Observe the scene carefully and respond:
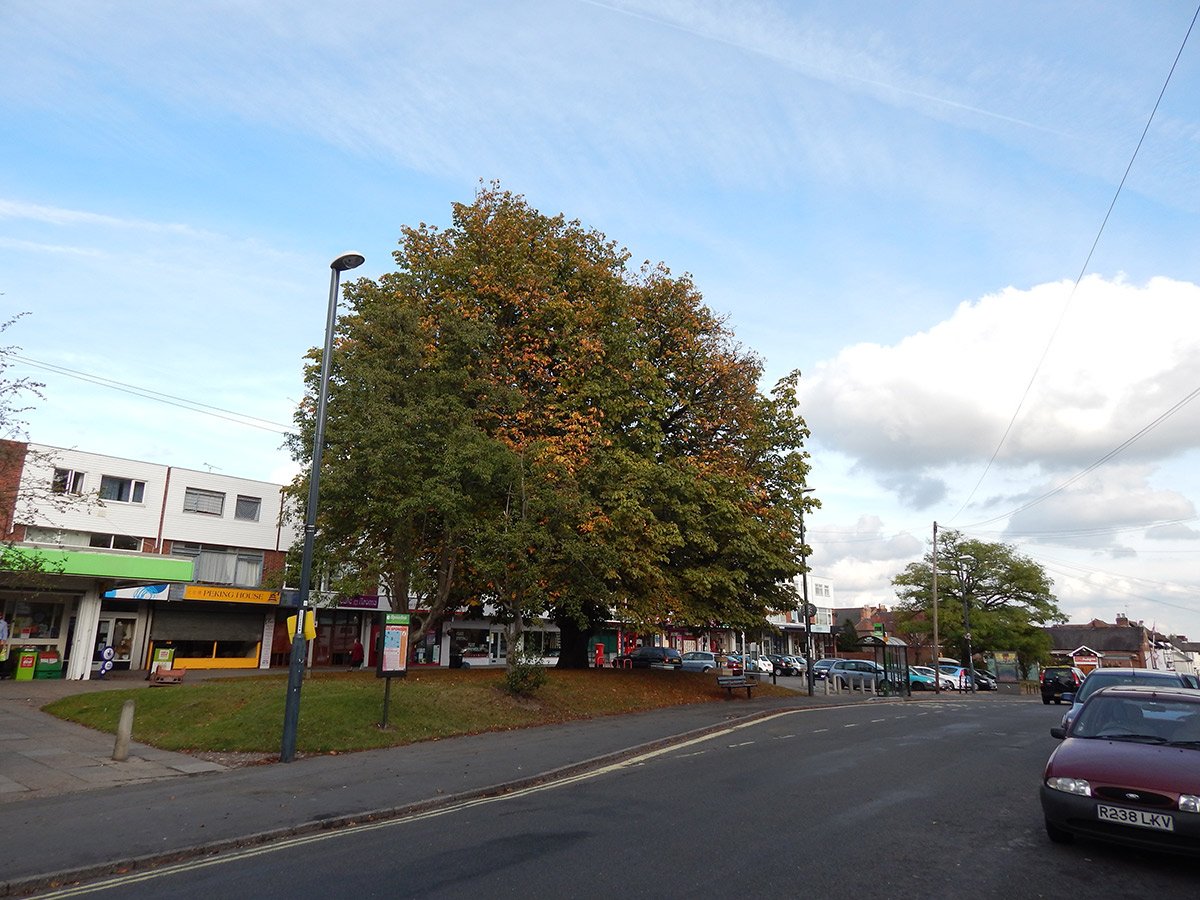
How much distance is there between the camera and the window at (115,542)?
33.8m

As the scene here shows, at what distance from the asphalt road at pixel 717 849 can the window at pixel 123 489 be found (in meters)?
31.4

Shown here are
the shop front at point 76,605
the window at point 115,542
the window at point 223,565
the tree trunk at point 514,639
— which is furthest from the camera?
the window at point 223,565

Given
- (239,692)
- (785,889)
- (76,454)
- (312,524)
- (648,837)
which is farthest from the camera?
(76,454)

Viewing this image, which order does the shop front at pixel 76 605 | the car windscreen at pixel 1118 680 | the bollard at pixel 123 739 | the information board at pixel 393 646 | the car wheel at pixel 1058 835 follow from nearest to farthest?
1. the car wheel at pixel 1058 835
2. the bollard at pixel 123 739
3. the car windscreen at pixel 1118 680
4. the information board at pixel 393 646
5. the shop front at pixel 76 605

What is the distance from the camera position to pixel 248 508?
129 ft

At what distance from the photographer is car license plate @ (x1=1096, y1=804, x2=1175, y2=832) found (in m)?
6.39

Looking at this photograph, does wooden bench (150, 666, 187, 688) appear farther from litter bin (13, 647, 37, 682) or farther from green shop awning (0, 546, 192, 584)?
litter bin (13, 647, 37, 682)

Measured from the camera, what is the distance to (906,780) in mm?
11070

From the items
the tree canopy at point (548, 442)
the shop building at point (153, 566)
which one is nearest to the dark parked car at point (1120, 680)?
the tree canopy at point (548, 442)

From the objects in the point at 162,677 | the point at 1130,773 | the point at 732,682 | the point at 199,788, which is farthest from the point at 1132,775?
the point at 162,677

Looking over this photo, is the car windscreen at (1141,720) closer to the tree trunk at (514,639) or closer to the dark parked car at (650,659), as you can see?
the tree trunk at (514,639)

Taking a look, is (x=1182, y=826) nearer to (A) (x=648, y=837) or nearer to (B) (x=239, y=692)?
(A) (x=648, y=837)

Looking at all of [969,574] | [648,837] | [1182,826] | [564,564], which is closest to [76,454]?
[564,564]

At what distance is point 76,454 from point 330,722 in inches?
1034
